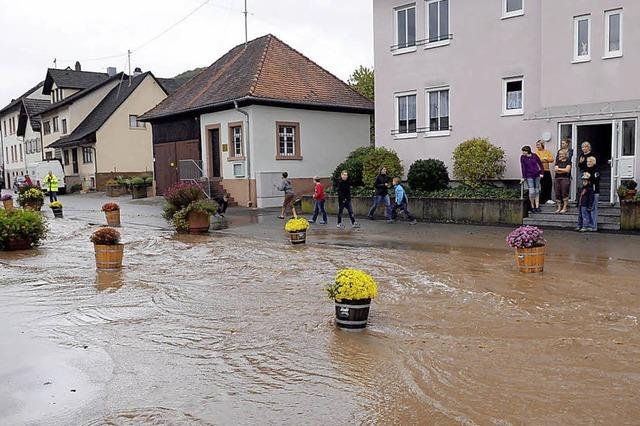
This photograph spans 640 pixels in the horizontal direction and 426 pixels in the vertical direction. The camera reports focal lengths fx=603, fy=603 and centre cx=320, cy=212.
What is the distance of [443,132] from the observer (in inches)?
823

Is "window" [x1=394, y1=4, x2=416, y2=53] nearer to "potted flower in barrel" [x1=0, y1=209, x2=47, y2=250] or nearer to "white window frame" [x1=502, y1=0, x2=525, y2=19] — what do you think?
"white window frame" [x1=502, y1=0, x2=525, y2=19]

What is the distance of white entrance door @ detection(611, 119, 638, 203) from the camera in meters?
16.1

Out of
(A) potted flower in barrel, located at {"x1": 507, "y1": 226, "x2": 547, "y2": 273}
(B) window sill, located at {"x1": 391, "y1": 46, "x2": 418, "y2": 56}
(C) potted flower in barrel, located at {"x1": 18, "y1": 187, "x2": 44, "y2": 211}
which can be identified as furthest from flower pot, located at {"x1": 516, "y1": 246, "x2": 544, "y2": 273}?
(C) potted flower in barrel, located at {"x1": 18, "y1": 187, "x2": 44, "y2": 211}

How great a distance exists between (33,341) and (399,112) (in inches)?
687

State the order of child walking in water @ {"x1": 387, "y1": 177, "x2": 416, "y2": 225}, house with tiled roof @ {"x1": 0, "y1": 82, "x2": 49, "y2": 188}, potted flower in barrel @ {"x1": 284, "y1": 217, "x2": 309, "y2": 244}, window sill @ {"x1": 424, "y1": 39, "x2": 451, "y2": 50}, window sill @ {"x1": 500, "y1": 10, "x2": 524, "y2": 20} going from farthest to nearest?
1. house with tiled roof @ {"x1": 0, "y1": 82, "x2": 49, "y2": 188}
2. window sill @ {"x1": 424, "y1": 39, "x2": 451, "y2": 50}
3. window sill @ {"x1": 500, "y1": 10, "x2": 524, "y2": 20}
4. child walking in water @ {"x1": 387, "y1": 177, "x2": 416, "y2": 225}
5. potted flower in barrel @ {"x1": 284, "y1": 217, "x2": 309, "y2": 244}

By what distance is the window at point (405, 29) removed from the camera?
2166cm

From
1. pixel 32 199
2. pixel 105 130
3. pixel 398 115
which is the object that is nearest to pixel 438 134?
pixel 398 115

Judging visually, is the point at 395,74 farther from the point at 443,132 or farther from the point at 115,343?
the point at 115,343

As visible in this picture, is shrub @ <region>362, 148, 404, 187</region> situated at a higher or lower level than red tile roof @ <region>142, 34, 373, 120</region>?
lower

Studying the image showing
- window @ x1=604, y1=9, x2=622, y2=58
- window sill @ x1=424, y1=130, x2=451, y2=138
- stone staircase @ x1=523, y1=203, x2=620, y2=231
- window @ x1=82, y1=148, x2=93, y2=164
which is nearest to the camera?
stone staircase @ x1=523, y1=203, x2=620, y2=231

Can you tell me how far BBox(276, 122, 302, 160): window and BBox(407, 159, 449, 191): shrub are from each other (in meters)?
7.97

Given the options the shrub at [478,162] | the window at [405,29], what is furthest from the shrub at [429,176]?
the window at [405,29]

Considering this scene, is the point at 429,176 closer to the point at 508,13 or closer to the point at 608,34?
the point at 508,13

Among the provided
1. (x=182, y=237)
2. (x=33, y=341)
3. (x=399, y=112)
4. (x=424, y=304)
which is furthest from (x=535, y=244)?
(x=399, y=112)
